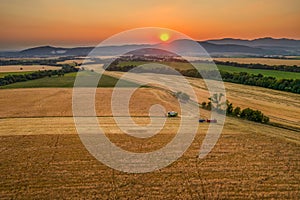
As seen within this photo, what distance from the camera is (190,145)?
77.3 feet

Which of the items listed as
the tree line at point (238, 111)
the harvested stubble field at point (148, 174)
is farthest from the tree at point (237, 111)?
the harvested stubble field at point (148, 174)

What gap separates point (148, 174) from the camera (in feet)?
58.9

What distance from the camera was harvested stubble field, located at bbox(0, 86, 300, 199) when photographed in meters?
15.7

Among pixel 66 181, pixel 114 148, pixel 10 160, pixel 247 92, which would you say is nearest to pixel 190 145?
pixel 114 148

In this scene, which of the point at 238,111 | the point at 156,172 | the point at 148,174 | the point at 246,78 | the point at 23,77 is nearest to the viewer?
the point at 148,174

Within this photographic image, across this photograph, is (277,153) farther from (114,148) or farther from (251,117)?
(114,148)

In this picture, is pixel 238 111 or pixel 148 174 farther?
pixel 238 111

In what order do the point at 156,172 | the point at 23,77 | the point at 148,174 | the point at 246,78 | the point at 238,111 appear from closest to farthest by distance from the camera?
the point at 148,174
the point at 156,172
the point at 238,111
the point at 246,78
the point at 23,77

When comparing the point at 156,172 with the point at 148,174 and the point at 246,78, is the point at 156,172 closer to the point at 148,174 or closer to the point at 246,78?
the point at 148,174

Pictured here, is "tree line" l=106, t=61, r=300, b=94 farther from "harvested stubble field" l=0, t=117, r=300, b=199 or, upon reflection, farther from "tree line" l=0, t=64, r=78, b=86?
"harvested stubble field" l=0, t=117, r=300, b=199

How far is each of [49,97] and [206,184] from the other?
38.5m

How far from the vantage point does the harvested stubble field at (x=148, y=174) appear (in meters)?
15.7

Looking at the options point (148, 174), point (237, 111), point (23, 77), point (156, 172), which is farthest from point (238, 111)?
point (23, 77)

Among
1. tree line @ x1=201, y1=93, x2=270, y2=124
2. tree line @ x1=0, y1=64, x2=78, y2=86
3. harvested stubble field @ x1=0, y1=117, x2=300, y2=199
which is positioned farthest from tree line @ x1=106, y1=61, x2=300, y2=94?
harvested stubble field @ x1=0, y1=117, x2=300, y2=199
